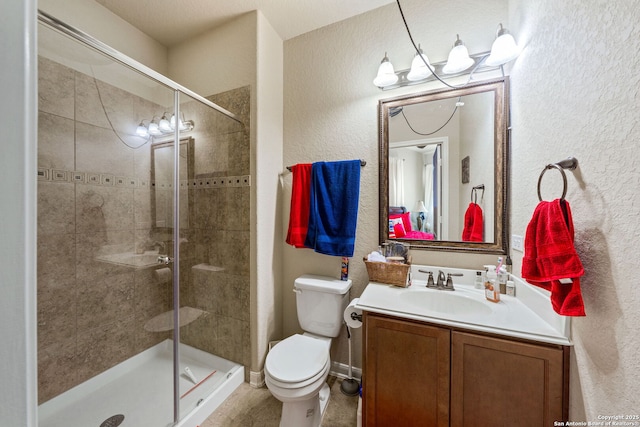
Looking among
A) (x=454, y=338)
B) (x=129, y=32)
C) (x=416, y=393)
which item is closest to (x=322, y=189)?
(x=454, y=338)

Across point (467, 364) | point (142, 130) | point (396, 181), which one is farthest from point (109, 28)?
point (467, 364)

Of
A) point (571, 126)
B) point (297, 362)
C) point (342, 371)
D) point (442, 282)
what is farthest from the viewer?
point (342, 371)

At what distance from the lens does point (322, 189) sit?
5.59ft

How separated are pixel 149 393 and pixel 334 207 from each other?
172 centimetres

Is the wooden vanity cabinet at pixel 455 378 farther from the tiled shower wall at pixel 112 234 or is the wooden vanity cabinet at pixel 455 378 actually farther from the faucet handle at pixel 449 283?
the tiled shower wall at pixel 112 234

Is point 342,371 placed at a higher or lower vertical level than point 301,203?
lower

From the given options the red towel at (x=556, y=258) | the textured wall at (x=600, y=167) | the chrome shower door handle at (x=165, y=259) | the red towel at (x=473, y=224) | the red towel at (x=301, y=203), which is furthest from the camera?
the red towel at (x=301, y=203)

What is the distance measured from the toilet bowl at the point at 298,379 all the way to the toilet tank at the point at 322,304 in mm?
174

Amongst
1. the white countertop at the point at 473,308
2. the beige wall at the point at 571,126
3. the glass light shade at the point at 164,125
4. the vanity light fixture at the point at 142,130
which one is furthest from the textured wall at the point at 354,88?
the vanity light fixture at the point at 142,130

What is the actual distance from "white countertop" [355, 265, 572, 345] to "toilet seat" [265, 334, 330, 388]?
1.45 feet

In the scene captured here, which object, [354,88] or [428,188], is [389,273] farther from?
[354,88]

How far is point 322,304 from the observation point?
160 cm

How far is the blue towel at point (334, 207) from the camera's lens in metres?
1.63

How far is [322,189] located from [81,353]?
186 centimetres
